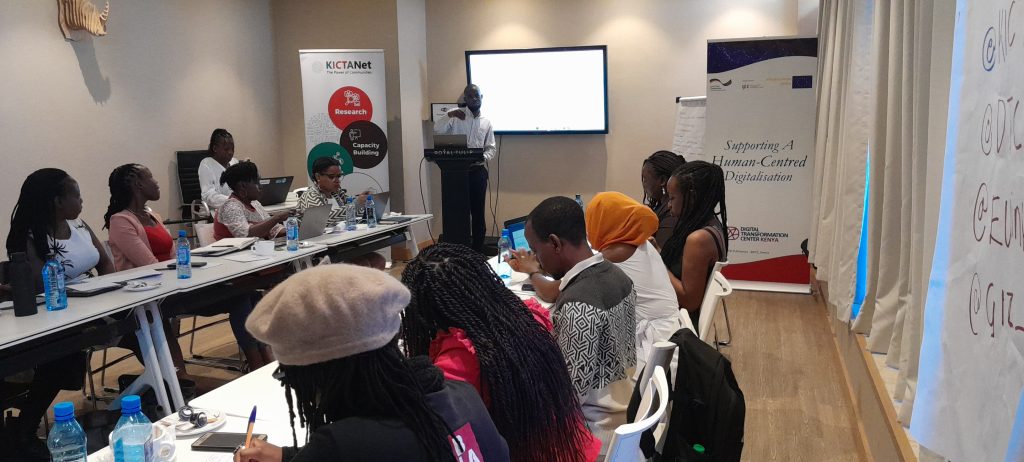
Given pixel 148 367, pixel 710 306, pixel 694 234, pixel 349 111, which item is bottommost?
pixel 148 367

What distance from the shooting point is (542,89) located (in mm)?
7949

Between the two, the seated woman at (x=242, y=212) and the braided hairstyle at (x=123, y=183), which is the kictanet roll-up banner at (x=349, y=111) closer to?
the seated woman at (x=242, y=212)

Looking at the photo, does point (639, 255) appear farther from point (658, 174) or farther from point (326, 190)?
point (326, 190)

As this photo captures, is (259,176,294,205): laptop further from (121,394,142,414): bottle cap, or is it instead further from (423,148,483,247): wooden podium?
(121,394,142,414): bottle cap

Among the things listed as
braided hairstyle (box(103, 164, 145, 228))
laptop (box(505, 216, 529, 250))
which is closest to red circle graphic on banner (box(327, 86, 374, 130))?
braided hairstyle (box(103, 164, 145, 228))

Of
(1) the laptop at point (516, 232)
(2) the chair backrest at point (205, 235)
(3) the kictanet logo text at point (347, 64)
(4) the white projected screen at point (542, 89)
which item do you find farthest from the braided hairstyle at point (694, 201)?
(3) the kictanet logo text at point (347, 64)

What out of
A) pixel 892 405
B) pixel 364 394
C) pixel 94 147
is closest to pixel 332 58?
pixel 94 147

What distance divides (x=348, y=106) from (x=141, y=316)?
4.50 metres

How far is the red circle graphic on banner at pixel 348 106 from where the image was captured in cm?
758

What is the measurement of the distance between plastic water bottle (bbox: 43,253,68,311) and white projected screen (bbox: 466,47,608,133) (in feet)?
17.9

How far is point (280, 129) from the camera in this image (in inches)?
333

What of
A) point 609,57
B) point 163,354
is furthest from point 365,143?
point 163,354

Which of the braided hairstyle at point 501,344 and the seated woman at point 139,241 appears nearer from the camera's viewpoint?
the braided hairstyle at point 501,344

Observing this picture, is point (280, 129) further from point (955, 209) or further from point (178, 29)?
point (955, 209)
